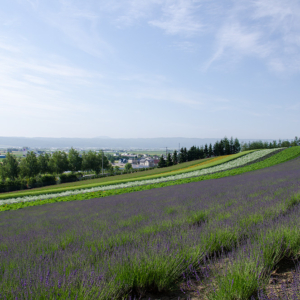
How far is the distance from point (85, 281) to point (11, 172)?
69.9 metres

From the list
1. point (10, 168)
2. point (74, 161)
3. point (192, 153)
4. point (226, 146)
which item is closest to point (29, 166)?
point (10, 168)

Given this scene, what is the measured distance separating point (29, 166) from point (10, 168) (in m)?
4.98

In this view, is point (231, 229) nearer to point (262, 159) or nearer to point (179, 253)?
point (179, 253)

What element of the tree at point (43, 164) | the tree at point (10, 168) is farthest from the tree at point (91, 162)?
the tree at point (10, 168)

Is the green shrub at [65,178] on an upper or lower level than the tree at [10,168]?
lower

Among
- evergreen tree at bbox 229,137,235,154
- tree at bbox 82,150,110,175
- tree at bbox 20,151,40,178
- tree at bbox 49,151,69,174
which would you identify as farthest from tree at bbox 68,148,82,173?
evergreen tree at bbox 229,137,235,154

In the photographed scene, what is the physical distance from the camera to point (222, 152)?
83.9 metres

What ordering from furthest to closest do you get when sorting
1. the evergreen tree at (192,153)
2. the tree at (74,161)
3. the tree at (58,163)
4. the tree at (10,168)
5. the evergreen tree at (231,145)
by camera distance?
the evergreen tree at (231,145), the evergreen tree at (192,153), the tree at (74,161), the tree at (58,163), the tree at (10,168)

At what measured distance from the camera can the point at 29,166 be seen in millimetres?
61000

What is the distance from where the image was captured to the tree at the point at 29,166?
60.7 m

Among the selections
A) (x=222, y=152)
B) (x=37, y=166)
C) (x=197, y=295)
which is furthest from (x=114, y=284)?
(x=222, y=152)

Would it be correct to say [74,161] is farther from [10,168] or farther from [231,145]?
[231,145]

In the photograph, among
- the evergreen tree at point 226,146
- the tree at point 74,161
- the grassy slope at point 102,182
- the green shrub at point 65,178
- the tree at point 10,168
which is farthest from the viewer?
the evergreen tree at point 226,146

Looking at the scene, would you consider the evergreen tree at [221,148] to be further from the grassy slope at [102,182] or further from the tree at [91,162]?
Answer: the tree at [91,162]
